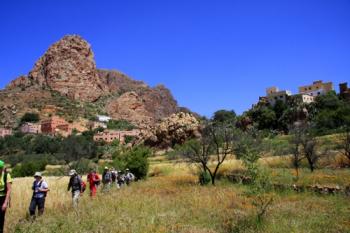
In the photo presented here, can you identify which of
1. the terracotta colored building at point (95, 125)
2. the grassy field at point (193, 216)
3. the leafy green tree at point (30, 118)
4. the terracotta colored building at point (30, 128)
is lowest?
the grassy field at point (193, 216)

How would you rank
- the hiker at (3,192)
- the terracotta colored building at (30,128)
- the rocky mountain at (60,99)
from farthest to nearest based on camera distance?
the rocky mountain at (60,99) < the terracotta colored building at (30,128) < the hiker at (3,192)

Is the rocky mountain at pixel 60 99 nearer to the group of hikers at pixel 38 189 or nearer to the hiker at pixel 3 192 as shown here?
the group of hikers at pixel 38 189

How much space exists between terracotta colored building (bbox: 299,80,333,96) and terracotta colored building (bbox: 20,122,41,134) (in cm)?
9723

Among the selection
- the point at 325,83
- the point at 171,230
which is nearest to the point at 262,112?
the point at 325,83

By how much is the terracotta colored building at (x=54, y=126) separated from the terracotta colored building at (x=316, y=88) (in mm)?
86420

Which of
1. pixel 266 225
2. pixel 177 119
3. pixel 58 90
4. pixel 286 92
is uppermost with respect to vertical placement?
pixel 58 90

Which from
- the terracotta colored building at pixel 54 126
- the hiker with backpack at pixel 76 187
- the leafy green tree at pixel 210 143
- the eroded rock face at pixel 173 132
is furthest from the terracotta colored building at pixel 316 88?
the hiker with backpack at pixel 76 187

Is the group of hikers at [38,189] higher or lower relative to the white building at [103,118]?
lower

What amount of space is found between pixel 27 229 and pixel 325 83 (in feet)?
389

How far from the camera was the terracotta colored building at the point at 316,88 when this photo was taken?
113 metres

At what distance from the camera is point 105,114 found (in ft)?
593

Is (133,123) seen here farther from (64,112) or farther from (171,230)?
(171,230)

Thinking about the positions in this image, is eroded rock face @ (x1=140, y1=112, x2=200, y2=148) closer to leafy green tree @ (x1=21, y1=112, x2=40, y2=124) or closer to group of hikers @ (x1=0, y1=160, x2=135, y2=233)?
group of hikers @ (x1=0, y1=160, x2=135, y2=233)

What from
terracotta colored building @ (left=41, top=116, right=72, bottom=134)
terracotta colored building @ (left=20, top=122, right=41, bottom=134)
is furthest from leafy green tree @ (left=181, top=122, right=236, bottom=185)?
terracotta colored building @ (left=20, top=122, right=41, bottom=134)
